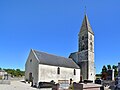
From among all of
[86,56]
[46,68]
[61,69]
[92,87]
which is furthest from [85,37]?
→ [92,87]

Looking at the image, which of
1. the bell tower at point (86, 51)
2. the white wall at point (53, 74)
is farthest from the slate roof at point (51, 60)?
the bell tower at point (86, 51)

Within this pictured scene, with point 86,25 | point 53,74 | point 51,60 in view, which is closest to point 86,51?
point 86,25

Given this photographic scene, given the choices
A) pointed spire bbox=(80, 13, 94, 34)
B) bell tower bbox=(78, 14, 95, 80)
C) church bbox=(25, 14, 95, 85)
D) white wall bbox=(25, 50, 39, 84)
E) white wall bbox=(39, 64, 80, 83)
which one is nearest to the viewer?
white wall bbox=(25, 50, 39, 84)

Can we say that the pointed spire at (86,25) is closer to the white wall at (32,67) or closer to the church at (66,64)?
the church at (66,64)

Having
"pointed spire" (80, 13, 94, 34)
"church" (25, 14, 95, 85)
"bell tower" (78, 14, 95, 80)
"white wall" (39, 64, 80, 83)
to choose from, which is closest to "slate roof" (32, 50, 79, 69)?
"church" (25, 14, 95, 85)

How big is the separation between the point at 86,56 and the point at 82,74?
445 centimetres

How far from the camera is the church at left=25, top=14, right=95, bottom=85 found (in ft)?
110

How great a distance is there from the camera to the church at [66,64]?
1324 inches

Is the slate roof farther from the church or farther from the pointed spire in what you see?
the pointed spire

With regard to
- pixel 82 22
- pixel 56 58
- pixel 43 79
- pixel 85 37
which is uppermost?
pixel 82 22

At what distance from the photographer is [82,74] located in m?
44.2

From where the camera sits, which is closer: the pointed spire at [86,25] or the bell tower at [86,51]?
the bell tower at [86,51]

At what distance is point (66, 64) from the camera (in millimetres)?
40438

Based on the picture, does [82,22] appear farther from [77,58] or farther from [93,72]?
[93,72]
